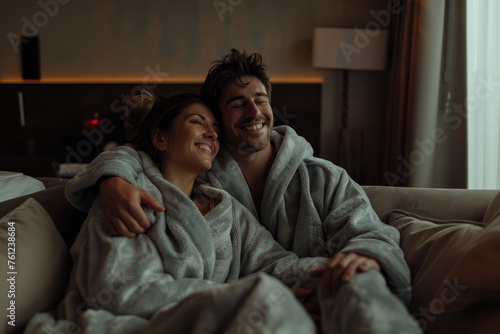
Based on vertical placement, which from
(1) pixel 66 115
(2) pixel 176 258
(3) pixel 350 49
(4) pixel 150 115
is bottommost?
(2) pixel 176 258

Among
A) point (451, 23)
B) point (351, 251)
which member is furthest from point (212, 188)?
point (451, 23)

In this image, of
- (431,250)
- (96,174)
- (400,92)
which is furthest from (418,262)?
(400,92)

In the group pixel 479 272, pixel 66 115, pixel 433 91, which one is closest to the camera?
pixel 479 272

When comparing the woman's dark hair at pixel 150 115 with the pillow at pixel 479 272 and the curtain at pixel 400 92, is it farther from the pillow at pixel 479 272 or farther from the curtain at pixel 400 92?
the curtain at pixel 400 92

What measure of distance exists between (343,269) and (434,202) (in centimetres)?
68

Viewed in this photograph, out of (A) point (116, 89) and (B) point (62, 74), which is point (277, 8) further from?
(B) point (62, 74)

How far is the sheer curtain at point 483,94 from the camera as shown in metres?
2.43

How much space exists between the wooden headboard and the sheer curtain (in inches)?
51.2

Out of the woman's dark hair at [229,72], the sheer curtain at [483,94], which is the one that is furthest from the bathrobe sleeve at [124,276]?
the sheer curtain at [483,94]

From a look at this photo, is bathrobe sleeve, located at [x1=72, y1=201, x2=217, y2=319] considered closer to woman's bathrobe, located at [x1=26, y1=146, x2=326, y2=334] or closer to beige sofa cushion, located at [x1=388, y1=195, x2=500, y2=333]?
woman's bathrobe, located at [x1=26, y1=146, x2=326, y2=334]

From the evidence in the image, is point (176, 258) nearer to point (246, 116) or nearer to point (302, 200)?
point (302, 200)

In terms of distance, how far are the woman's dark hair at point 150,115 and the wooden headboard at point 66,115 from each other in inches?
88.3

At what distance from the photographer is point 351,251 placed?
113 cm

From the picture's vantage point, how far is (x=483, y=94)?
8.32 feet
